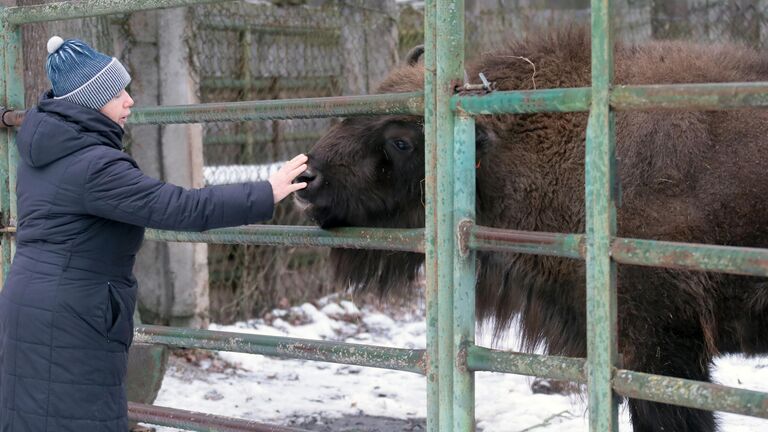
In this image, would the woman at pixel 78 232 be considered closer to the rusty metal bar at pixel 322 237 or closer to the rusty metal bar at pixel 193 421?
the rusty metal bar at pixel 322 237

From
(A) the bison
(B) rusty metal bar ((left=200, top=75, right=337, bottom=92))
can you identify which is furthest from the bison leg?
(B) rusty metal bar ((left=200, top=75, right=337, bottom=92))

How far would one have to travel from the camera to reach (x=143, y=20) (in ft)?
22.1

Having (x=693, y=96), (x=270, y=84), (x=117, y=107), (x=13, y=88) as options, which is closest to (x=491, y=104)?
(x=693, y=96)

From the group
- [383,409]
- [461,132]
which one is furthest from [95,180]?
[383,409]

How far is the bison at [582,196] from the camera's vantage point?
380 cm

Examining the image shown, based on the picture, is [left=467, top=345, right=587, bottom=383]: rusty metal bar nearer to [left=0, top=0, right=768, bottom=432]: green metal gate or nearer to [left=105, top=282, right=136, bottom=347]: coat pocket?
[left=0, top=0, right=768, bottom=432]: green metal gate

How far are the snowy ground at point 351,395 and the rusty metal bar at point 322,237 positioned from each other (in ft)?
6.55

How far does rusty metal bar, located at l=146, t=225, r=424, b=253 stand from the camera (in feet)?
10.9

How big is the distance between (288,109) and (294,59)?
5111 millimetres

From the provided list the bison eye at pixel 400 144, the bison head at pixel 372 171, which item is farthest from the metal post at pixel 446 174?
the bison eye at pixel 400 144

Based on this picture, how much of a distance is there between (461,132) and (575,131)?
44.7 inches

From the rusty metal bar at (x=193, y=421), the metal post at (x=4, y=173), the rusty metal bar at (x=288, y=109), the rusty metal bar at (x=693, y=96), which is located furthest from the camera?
the metal post at (x=4, y=173)

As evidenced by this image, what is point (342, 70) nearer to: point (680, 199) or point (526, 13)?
point (526, 13)

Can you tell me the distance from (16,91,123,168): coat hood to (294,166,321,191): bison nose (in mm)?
881
